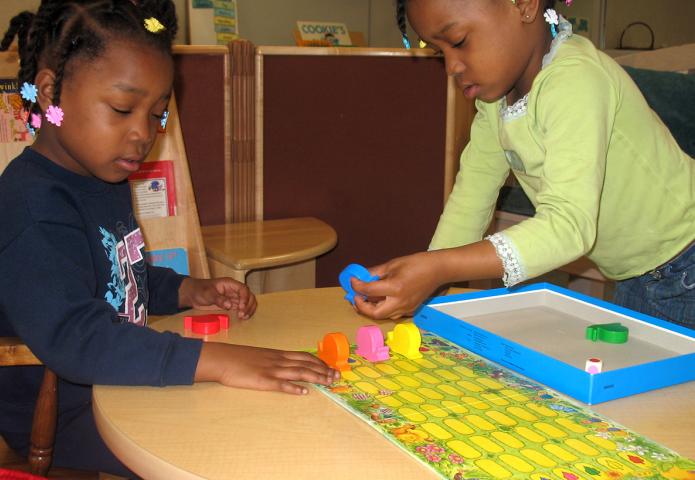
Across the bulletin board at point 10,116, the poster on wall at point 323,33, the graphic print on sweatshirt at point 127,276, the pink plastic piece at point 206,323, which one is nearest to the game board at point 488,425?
the pink plastic piece at point 206,323

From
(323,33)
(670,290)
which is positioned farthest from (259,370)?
(323,33)

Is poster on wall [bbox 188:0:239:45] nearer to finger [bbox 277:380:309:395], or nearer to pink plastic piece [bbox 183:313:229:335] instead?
pink plastic piece [bbox 183:313:229:335]

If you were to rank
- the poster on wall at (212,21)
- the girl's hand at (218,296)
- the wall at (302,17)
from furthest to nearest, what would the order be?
the wall at (302,17) → the poster on wall at (212,21) → the girl's hand at (218,296)

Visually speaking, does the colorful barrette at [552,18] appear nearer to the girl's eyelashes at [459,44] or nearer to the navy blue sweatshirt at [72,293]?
the girl's eyelashes at [459,44]

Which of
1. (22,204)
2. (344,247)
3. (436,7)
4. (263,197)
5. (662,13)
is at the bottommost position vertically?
(344,247)

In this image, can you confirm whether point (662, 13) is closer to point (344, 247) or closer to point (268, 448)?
point (344, 247)

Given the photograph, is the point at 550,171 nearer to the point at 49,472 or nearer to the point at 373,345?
the point at 373,345

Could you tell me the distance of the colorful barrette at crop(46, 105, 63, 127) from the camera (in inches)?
43.7

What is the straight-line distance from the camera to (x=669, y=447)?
0.77m

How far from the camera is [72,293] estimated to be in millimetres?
972

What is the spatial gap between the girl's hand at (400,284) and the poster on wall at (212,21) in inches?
133

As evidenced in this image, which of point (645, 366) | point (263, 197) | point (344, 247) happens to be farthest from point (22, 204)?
point (344, 247)

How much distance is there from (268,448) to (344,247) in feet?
6.51

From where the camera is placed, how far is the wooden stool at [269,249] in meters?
2.06
